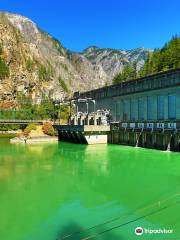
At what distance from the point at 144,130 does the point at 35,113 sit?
63.9m

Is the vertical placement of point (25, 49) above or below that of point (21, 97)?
above

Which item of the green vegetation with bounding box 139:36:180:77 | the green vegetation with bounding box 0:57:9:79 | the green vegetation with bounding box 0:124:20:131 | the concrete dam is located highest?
the green vegetation with bounding box 0:57:9:79

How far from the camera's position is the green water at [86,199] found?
1580cm

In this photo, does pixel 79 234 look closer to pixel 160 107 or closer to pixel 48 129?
pixel 160 107

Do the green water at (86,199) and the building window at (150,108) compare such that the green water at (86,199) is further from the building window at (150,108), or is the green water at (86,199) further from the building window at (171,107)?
the building window at (150,108)

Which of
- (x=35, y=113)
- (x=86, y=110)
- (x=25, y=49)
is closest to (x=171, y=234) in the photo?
(x=86, y=110)

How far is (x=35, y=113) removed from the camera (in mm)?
114188

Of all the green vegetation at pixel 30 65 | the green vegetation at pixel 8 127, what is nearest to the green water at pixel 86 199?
the green vegetation at pixel 8 127

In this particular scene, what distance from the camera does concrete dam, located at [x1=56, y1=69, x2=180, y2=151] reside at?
52.4m

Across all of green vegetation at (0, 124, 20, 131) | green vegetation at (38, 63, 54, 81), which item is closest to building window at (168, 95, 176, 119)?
green vegetation at (0, 124, 20, 131)

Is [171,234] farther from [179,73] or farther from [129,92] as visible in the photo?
[129,92]

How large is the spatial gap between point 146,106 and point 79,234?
4792 centimetres

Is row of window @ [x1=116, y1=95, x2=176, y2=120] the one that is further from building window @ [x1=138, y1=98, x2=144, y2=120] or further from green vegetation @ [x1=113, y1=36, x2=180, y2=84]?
green vegetation @ [x1=113, y1=36, x2=180, y2=84]

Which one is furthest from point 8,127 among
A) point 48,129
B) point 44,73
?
point 44,73
